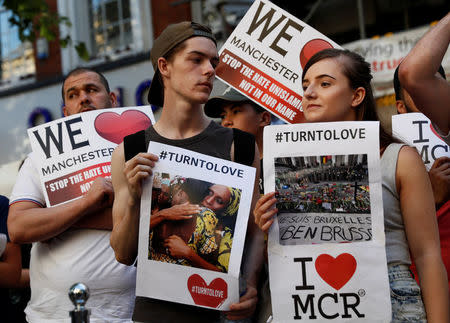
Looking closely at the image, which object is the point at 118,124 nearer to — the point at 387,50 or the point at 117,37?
the point at 387,50

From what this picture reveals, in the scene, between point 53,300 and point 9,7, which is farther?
point 9,7

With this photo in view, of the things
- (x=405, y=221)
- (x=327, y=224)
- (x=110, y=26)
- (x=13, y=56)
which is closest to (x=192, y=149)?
(x=327, y=224)

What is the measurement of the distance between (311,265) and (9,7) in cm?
632

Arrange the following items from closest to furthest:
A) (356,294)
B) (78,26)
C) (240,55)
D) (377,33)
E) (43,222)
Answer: (356,294), (43,222), (240,55), (377,33), (78,26)

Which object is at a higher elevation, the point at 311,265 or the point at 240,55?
the point at 240,55

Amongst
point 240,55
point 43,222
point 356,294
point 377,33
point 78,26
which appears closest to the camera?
point 356,294

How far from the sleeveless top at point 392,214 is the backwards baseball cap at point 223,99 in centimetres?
157

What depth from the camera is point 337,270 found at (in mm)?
2256

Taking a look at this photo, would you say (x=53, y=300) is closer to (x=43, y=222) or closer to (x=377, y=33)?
(x=43, y=222)

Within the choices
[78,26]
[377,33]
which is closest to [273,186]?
[377,33]

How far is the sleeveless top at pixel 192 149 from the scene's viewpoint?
2.44 m

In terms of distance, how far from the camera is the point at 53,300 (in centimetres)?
300

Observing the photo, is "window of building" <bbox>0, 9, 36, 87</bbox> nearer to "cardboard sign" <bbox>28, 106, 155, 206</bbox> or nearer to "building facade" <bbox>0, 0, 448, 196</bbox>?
"building facade" <bbox>0, 0, 448, 196</bbox>

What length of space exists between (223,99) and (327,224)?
1.68 m
